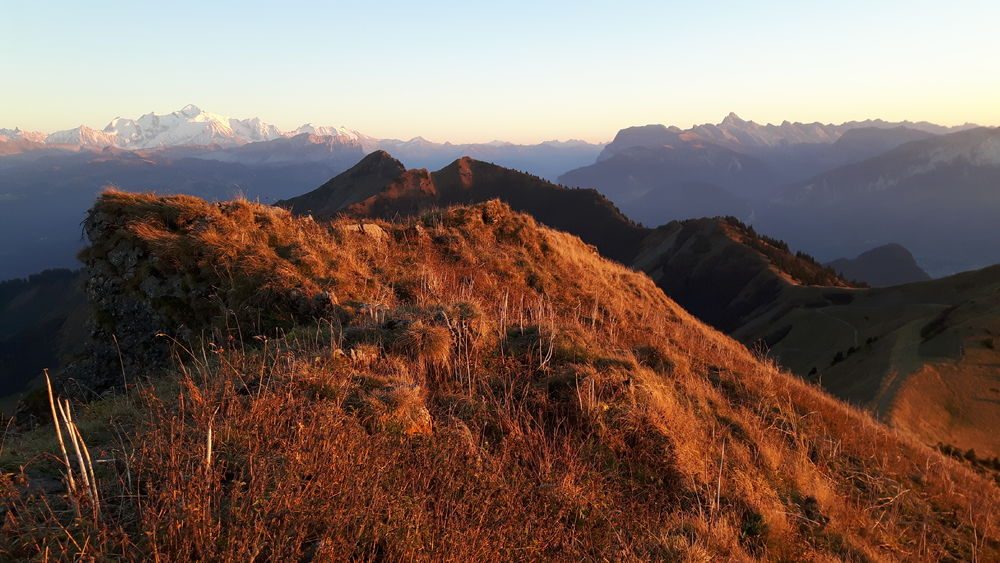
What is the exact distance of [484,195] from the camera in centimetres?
13950

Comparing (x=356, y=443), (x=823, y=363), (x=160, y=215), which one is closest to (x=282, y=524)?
(x=356, y=443)

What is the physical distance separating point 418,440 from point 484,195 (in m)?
137

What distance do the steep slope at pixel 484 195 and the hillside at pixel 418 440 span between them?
10808cm

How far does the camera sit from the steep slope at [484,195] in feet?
411

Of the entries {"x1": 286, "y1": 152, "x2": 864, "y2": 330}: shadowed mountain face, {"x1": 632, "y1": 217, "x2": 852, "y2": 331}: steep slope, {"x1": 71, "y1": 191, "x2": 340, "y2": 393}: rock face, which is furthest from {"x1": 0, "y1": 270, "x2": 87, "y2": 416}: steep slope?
{"x1": 632, "y1": 217, "x2": 852, "y2": 331}: steep slope

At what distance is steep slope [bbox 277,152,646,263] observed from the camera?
12519cm

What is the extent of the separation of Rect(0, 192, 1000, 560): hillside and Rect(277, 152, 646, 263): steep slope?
108 meters

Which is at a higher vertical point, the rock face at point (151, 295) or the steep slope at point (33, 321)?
the rock face at point (151, 295)

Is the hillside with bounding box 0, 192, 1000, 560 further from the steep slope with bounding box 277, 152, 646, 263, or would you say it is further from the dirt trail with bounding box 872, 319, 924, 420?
the steep slope with bounding box 277, 152, 646, 263

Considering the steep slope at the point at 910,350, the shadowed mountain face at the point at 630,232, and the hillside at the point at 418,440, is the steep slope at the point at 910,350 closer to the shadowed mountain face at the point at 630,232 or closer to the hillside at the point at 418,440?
the shadowed mountain face at the point at 630,232

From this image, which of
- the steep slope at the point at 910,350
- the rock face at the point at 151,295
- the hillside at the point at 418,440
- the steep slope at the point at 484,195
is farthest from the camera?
the steep slope at the point at 484,195

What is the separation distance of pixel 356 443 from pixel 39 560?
1935mm

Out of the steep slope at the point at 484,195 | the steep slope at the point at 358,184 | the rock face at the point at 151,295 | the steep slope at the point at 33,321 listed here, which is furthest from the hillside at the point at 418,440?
the steep slope at the point at 358,184

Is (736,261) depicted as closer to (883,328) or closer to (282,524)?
(883,328)
